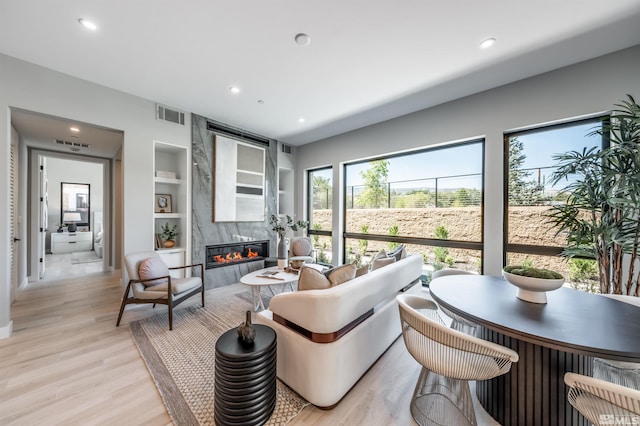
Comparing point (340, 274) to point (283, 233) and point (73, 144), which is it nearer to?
point (283, 233)

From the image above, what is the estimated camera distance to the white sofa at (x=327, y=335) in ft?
5.33

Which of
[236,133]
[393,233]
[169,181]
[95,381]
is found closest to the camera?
[95,381]

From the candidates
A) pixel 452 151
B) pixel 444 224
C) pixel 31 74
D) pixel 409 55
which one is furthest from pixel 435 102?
pixel 31 74

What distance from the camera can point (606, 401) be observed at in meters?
1.00

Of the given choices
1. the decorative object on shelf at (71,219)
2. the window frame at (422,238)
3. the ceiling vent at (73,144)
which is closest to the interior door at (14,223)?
the ceiling vent at (73,144)

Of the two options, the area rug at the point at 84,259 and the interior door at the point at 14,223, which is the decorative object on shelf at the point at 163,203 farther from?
the area rug at the point at 84,259

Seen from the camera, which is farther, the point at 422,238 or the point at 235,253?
the point at 235,253

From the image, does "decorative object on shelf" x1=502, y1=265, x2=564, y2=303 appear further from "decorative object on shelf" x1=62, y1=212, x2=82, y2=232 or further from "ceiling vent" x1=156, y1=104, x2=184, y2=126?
"decorative object on shelf" x1=62, y1=212, x2=82, y2=232

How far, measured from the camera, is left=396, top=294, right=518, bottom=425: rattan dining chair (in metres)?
1.31

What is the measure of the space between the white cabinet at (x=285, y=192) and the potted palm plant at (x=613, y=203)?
190 inches

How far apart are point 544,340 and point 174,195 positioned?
5.04 meters

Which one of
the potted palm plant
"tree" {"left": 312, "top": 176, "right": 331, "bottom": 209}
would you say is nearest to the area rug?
"tree" {"left": 312, "top": 176, "right": 331, "bottom": 209}

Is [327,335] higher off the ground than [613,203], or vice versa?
[613,203]

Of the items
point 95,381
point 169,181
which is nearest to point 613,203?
point 95,381
